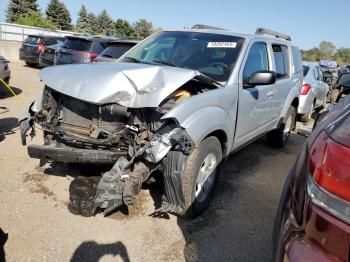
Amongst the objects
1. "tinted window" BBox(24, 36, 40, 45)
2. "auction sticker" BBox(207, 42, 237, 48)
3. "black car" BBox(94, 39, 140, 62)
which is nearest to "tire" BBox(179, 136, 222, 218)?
"auction sticker" BBox(207, 42, 237, 48)

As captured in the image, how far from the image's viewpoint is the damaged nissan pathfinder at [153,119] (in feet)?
10.2

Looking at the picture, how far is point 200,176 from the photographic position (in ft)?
11.8

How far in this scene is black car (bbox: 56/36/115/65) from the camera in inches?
445

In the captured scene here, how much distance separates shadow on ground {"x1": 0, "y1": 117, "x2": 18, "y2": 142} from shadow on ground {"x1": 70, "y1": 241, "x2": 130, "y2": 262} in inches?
133

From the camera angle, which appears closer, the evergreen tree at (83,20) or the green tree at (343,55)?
the green tree at (343,55)

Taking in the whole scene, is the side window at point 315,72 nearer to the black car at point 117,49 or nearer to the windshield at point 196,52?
the black car at point 117,49

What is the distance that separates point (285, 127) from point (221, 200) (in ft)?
9.55

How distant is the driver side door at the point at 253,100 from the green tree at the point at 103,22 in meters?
81.3

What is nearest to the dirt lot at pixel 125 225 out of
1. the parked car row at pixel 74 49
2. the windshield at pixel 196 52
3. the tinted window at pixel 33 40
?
the windshield at pixel 196 52

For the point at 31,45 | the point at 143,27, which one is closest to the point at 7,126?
the point at 31,45

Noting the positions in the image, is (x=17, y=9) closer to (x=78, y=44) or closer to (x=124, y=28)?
(x=124, y=28)

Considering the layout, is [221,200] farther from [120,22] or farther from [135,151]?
[120,22]

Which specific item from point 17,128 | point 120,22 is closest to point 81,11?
point 120,22

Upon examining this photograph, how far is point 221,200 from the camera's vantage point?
416cm
